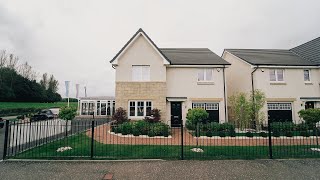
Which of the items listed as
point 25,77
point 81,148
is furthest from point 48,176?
point 25,77

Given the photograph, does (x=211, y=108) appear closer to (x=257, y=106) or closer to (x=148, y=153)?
(x=257, y=106)

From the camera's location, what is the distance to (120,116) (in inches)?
637

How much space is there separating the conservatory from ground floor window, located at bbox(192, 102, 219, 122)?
19896 mm

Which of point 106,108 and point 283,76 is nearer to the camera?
point 283,76

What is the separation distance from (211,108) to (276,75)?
22.7ft

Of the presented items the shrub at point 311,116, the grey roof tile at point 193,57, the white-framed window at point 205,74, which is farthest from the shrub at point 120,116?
the shrub at point 311,116

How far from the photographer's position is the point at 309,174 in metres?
6.36

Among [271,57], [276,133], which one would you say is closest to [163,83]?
[276,133]

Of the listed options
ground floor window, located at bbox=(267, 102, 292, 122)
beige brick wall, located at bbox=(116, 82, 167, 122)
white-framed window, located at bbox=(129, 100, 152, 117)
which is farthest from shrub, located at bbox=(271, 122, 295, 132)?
white-framed window, located at bbox=(129, 100, 152, 117)

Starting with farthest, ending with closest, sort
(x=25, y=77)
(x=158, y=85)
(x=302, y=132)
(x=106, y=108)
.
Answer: (x=25, y=77)
(x=106, y=108)
(x=158, y=85)
(x=302, y=132)

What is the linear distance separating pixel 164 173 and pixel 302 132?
11744mm

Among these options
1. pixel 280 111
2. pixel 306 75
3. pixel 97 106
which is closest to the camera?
pixel 280 111

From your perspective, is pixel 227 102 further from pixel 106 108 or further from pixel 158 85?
pixel 106 108

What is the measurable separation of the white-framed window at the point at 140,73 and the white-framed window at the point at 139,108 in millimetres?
2094
